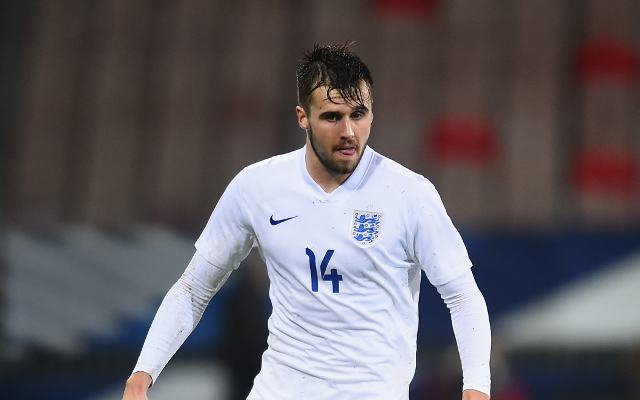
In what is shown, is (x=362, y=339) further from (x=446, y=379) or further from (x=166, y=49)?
(x=166, y=49)

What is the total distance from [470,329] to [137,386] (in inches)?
40.9

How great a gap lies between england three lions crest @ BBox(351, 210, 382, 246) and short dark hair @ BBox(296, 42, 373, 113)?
0.34 m

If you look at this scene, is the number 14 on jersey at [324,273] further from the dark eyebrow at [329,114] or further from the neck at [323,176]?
the dark eyebrow at [329,114]

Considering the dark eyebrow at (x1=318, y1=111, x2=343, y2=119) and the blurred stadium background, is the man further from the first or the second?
the blurred stadium background

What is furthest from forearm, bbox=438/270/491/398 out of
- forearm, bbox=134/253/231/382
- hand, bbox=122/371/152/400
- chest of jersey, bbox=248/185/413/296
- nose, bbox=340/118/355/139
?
hand, bbox=122/371/152/400

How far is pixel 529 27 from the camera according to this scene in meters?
7.18

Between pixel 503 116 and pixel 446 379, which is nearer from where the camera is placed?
pixel 446 379

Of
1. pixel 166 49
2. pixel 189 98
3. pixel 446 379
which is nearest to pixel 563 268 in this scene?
pixel 446 379

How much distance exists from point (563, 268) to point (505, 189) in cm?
86

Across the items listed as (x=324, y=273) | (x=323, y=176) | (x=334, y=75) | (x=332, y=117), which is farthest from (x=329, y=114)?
(x=324, y=273)

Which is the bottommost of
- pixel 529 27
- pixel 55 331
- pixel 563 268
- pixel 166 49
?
pixel 55 331

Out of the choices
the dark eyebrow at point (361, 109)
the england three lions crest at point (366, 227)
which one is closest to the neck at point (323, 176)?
the england three lions crest at point (366, 227)

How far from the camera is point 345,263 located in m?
2.42

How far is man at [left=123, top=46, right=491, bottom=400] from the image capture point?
2375 millimetres
